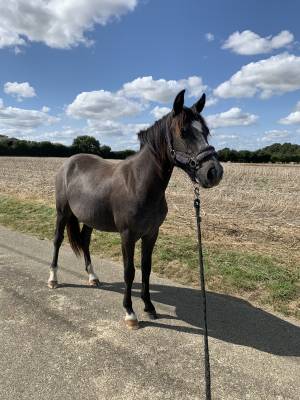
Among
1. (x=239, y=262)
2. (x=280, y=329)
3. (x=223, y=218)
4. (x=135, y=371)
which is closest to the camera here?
(x=135, y=371)

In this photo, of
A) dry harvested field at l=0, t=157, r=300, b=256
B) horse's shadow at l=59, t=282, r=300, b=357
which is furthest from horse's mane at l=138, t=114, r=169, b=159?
dry harvested field at l=0, t=157, r=300, b=256

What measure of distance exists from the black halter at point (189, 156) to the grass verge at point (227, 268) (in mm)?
2324

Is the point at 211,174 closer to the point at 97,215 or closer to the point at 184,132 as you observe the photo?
the point at 184,132

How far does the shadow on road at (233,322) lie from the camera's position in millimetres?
3605

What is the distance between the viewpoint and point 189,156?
3316 mm

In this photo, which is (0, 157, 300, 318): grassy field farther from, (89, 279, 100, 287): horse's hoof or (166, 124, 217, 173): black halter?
(166, 124, 217, 173): black halter

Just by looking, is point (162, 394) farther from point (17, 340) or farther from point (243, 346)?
point (17, 340)

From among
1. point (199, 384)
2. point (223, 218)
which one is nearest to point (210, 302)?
point (199, 384)

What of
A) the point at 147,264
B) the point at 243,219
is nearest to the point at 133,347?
the point at 147,264

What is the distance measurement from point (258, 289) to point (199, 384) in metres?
2.24

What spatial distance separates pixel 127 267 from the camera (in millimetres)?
4062

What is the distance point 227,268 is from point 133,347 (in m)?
2.52

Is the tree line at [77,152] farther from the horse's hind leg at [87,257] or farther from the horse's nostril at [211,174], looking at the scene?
the horse's nostril at [211,174]

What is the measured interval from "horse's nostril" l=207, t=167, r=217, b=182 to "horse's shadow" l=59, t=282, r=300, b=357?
1.81 m
